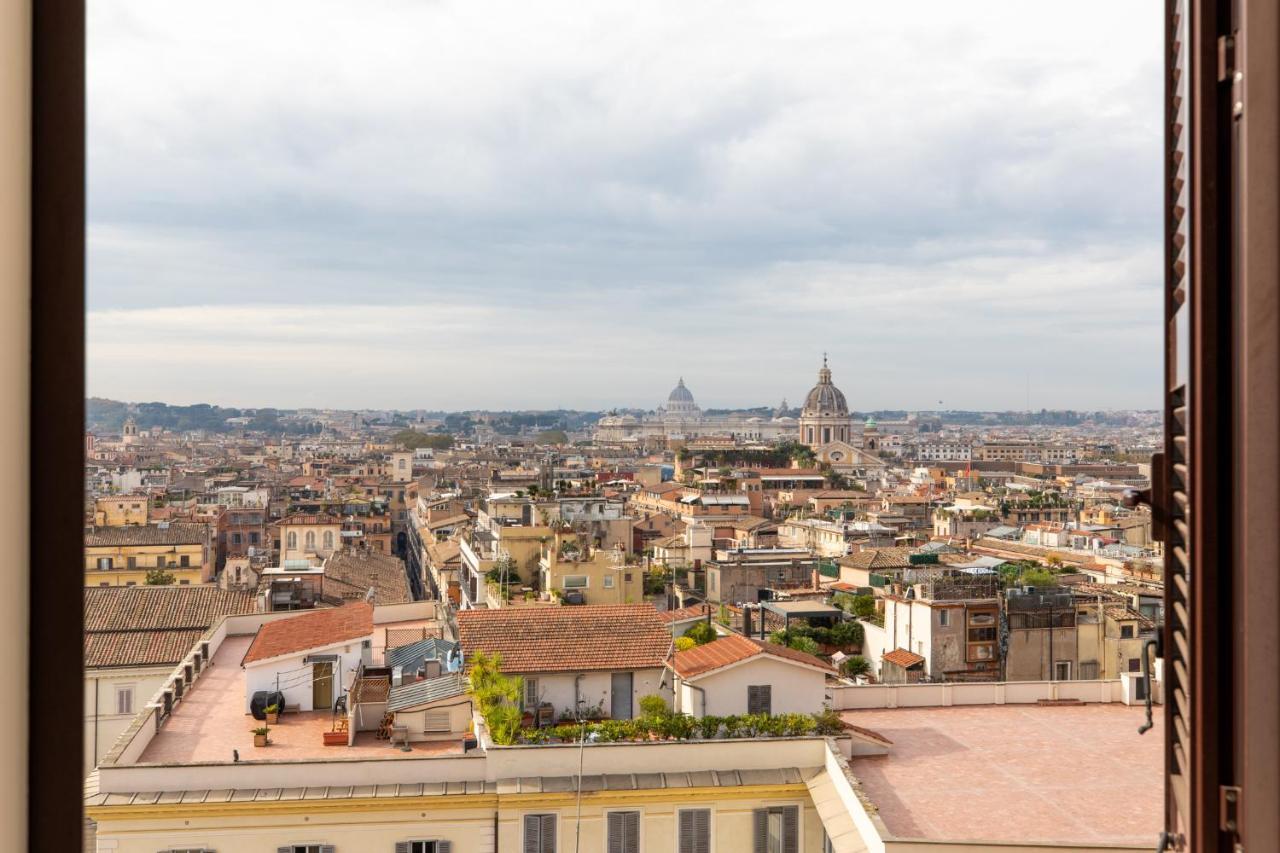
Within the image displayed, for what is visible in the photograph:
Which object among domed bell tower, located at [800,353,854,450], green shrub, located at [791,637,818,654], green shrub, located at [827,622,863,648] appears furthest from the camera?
domed bell tower, located at [800,353,854,450]

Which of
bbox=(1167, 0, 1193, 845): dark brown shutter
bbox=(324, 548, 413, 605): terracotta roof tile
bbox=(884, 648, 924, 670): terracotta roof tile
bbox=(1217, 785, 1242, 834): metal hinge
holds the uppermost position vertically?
bbox=(1167, 0, 1193, 845): dark brown shutter

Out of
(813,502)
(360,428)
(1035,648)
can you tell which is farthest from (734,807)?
(360,428)

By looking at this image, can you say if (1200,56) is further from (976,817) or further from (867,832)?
(976,817)

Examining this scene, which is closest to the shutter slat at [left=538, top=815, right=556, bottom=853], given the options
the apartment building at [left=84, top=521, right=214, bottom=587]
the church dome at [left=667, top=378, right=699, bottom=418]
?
the apartment building at [left=84, top=521, right=214, bottom=587]

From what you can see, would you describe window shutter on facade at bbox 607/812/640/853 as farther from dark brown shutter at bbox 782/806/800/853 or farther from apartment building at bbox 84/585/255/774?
apartment building at bbox 84/585/255/774

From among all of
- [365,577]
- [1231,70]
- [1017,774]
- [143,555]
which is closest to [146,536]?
[143,555]

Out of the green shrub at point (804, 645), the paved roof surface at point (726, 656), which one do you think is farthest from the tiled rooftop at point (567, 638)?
the green shrub at point (804, 645)

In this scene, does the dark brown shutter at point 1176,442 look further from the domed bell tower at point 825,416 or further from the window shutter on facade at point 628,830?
the domed bell tower at point 825,416

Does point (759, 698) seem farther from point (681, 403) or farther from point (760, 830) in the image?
point (681, 403)
